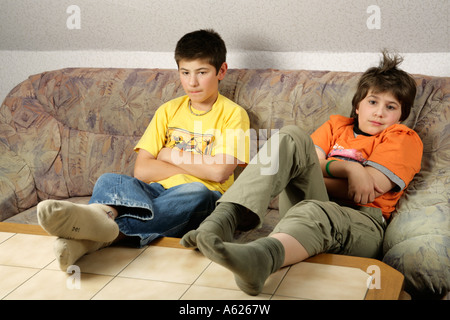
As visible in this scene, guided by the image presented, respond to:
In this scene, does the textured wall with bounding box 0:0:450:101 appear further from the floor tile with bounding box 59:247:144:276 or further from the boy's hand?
the floor tile with bounding box 59:247:144:276

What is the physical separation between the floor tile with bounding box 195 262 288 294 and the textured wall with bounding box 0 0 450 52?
1.29m

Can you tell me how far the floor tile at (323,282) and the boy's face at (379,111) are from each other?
2.30 ft

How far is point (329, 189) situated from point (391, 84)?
0.43 meters

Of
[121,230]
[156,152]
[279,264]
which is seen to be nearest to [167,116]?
[156,152]

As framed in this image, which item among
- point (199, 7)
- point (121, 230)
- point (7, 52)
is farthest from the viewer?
point (7, 52)

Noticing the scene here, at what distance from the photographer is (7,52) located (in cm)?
312

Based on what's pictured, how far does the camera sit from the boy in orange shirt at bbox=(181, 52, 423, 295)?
1.28m

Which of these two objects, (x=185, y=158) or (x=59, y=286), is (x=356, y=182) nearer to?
(x=185, y=158)

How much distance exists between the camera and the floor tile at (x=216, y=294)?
1226mm

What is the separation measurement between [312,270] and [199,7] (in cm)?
147

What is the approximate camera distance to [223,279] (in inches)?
52.0

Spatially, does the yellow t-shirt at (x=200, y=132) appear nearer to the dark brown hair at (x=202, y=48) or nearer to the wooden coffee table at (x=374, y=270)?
the dark brown hair at (x=202, y=48)

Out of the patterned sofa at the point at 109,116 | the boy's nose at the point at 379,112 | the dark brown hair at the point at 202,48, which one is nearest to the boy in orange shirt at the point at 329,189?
the boy's nose at the point at 379,112
